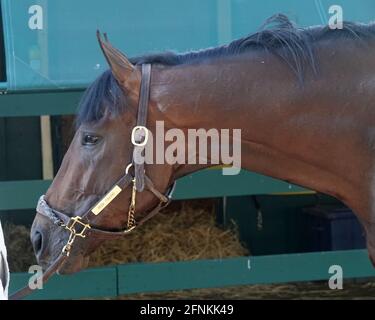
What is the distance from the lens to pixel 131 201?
2.41m

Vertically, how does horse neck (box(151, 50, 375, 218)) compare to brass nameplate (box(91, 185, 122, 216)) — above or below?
above

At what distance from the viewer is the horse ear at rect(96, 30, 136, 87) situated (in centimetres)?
229

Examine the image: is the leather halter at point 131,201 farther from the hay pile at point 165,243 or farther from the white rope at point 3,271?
the hay pile at point 165,243

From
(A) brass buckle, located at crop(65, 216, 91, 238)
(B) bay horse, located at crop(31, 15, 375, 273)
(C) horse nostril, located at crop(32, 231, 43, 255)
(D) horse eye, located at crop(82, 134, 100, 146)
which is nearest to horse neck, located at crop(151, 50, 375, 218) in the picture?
(B) bay horse, located at crop(31, 15, 375, 273)

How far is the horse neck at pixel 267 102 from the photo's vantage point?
2.36 metres

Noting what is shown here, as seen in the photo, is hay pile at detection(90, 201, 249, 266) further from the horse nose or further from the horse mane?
the horse mane

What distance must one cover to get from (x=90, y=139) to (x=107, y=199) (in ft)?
0.74

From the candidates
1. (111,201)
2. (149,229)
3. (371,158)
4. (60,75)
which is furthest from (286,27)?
(149,229)
